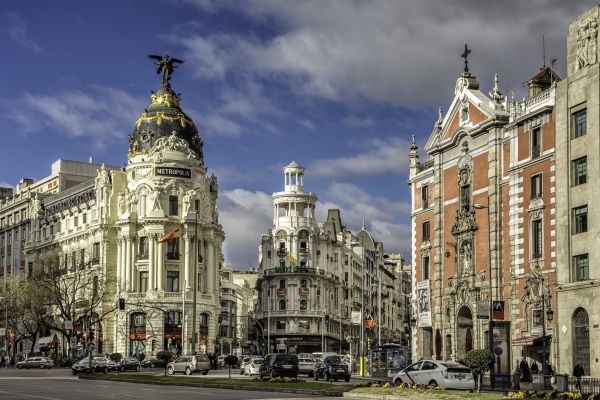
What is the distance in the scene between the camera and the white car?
46875 millimetres

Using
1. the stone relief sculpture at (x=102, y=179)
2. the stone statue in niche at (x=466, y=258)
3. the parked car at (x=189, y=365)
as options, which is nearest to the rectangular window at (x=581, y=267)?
the stone statue in niche at (x=466, y=258)

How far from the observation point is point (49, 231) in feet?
474


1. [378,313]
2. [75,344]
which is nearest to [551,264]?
[75,344]

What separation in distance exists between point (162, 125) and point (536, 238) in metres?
68.4

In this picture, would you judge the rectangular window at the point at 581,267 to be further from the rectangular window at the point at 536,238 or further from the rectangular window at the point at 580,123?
the rectangular window at the point at 580,123

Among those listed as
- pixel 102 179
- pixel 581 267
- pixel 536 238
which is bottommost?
pixel 581 267

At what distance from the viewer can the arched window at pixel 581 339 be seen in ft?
190

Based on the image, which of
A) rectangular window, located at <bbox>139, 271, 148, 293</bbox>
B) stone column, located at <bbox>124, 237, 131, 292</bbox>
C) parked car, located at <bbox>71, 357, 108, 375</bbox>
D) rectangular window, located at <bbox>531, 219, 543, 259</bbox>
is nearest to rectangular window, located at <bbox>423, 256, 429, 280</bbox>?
rectangular window, located at <bbox>531, 219, 543, 259</bbox>

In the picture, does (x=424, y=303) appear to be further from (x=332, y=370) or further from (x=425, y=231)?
(x=332, y=370)

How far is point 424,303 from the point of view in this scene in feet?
266

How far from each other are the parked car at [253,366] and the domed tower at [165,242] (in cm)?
4198

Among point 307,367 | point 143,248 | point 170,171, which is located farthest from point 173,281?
point 307,367

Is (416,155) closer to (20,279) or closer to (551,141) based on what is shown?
(551,141)

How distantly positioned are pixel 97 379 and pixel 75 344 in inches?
2475
